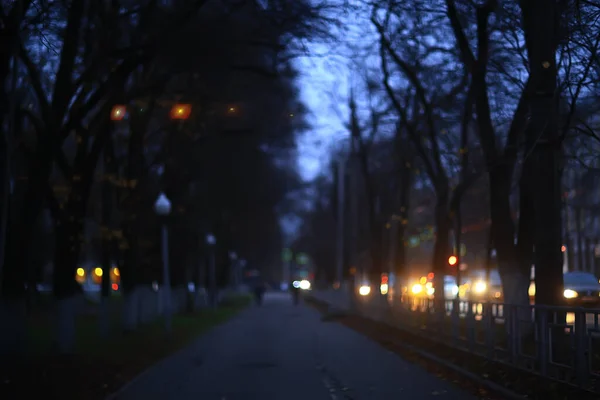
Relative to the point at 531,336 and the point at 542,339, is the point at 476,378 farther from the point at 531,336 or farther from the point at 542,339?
the point at 542,339

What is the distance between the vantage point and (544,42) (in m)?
14.5

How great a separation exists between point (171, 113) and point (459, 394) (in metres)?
13.7

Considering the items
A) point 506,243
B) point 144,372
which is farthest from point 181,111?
point 506,243

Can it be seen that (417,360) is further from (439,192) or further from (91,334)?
(91,334)

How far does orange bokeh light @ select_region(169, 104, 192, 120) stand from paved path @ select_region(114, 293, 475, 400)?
20.5 ft

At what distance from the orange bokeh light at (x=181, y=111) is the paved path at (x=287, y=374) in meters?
6.24

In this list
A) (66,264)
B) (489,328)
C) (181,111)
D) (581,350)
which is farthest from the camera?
(181,111)

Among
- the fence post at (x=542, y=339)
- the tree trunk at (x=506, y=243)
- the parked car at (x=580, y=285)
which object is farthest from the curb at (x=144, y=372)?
the parked car at (x=580, y=285)

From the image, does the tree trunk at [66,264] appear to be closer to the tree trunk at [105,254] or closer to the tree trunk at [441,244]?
the tree trunk at [105,254]

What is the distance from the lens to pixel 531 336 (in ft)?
49.3

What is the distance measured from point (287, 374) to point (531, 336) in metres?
5.15

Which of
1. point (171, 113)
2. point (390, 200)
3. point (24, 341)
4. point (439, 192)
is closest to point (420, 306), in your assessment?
point (439, 192)

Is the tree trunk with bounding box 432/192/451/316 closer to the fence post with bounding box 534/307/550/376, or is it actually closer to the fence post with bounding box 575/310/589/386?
the fence post with bounding box 534/307/550/376

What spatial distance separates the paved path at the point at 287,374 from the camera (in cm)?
1469
